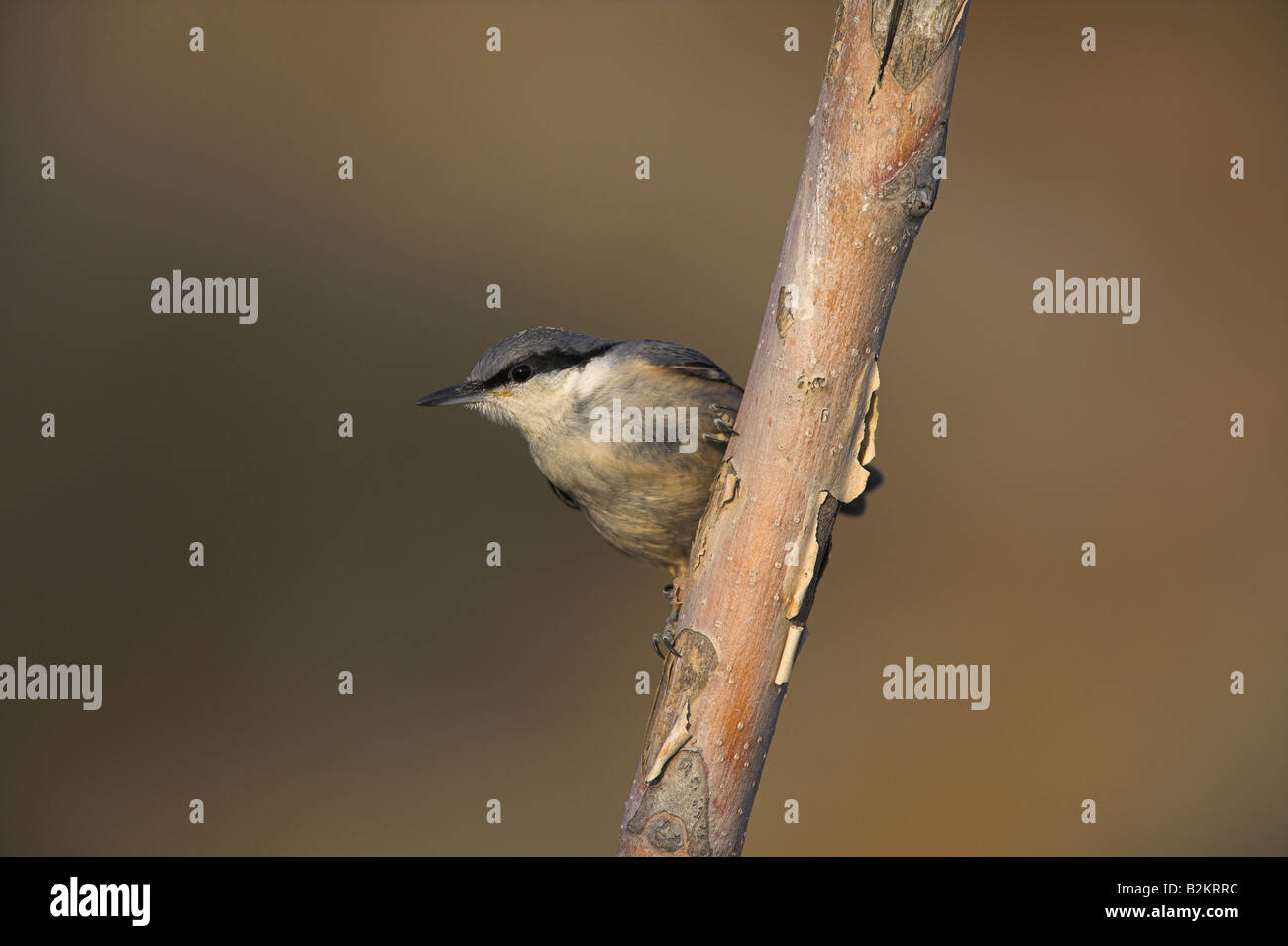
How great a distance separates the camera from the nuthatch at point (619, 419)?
2.71 metres

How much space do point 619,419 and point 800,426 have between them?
907 millimetres

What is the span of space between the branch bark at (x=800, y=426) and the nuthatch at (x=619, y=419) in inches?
26.0

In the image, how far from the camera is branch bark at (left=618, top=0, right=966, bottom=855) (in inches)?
68.7

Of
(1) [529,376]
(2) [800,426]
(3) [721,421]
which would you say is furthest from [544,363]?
(2) [800,426]

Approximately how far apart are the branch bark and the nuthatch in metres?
0.66

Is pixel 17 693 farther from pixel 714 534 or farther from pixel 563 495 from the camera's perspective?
pixel 714 534

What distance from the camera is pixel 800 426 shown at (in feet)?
6.31
